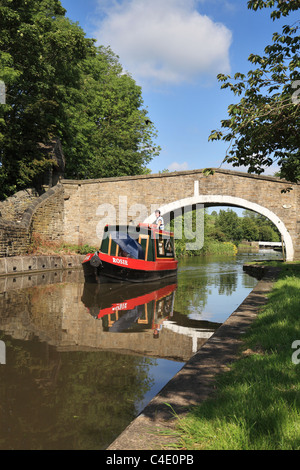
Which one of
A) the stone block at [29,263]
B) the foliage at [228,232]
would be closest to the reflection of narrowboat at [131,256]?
the stone block at [29,263]

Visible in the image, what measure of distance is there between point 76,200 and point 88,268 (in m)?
10.6

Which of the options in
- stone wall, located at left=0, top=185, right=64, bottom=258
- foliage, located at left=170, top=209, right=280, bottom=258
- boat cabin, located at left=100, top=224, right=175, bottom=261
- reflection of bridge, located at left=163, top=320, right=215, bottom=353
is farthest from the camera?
foliage, located at left=170, top=209, right=280, bottom=258

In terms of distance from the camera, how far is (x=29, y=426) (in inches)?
92.6

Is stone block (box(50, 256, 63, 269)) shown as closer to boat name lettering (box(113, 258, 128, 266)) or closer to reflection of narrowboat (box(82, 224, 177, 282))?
reflection of narrowboat (box(82, 224, 177, 282))

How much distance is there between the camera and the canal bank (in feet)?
6.12

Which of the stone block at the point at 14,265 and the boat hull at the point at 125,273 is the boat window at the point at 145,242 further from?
the stone block at the point at 14,265

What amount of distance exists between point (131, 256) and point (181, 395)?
854cm

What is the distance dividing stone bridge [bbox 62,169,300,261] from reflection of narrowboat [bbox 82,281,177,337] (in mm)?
8225

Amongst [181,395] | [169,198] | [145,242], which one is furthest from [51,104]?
[181,395]

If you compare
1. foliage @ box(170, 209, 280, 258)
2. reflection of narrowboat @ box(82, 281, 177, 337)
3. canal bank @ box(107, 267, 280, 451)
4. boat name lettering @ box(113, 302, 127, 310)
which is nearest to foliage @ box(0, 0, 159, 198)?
reflection of narrowboat @ box(82, 281, 177, 337)

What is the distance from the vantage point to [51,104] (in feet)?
55.8

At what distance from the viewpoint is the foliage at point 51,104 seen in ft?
48.9

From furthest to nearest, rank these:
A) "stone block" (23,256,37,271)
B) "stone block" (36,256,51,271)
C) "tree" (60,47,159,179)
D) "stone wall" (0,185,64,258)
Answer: "tree" (60,47,159,179) < "stone block" (36,256,51,271) < "stone wall" (0,185,64,258) < "stone block" (23,256,37,271)

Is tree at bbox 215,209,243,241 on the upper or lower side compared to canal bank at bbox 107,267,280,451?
upper
